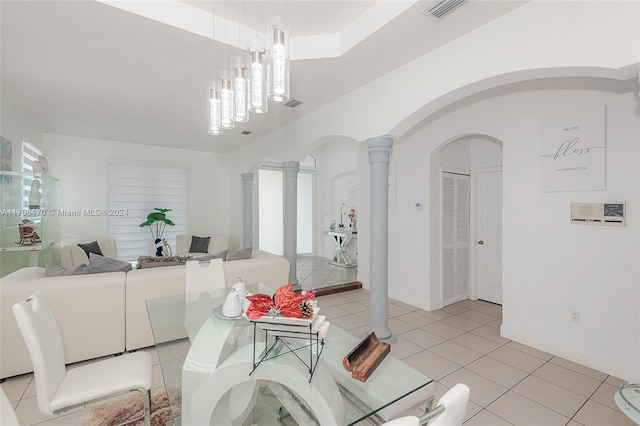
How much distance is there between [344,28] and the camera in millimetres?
2615

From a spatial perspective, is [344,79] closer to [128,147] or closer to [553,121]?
[553,121]

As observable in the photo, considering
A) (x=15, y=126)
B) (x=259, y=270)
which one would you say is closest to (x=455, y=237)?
(x=259, y=270)

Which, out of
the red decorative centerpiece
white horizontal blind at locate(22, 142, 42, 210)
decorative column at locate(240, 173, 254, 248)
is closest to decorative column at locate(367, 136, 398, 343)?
the red decorative centerpiece

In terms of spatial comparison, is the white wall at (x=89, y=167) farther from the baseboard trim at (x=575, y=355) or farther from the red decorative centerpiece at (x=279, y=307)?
the baseboard trim at (x=575, y=355)

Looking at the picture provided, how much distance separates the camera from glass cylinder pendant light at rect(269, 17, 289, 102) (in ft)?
5.61

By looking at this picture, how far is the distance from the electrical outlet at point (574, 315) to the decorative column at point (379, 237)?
1706mm

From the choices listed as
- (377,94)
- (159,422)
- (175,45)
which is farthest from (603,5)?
(159,422)

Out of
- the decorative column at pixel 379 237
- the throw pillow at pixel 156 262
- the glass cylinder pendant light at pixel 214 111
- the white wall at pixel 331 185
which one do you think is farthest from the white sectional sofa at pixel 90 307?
the white wall at pixel 331 185

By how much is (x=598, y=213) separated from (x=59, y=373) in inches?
167

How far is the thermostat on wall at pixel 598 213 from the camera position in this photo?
2.68 meters

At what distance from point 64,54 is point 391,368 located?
357cm

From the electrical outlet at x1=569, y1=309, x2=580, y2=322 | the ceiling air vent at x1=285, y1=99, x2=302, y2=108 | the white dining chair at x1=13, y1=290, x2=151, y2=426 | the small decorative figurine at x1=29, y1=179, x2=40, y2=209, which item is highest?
the ceiling air vent at x1=285, y1=99, x2=302, y2=108

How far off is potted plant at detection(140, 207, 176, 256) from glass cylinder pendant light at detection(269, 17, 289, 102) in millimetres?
5118

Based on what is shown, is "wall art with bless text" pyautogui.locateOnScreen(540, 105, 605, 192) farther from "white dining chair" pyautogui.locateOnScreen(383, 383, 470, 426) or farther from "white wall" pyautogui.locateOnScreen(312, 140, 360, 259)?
"white wall" pyautogui.locateOnScreen(312, 140, 360, 259)
